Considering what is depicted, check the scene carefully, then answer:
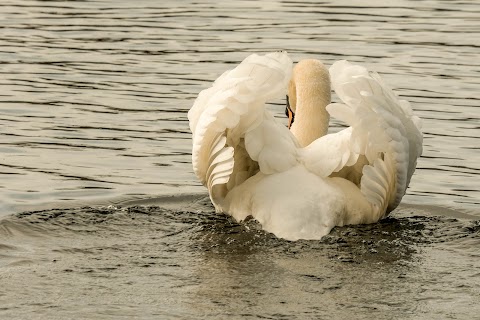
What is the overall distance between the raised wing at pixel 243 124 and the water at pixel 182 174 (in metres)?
0.51

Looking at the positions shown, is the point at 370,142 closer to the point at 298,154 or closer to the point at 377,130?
the point at 377,130

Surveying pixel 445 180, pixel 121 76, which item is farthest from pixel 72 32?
pixel 445 180

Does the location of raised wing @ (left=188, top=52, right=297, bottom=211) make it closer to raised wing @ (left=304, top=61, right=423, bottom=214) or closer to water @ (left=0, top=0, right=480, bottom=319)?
raised wing @ (left=304, top=61, right=423, bottom=214)

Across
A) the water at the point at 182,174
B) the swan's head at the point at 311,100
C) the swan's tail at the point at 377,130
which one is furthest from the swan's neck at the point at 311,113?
the swan's tail at the point at 377,130

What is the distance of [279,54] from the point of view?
34.3 ft

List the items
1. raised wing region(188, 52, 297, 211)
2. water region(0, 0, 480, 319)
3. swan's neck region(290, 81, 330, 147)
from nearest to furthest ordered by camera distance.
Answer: water region(0, 0, 480, 319) < raised wing region(188, 52, 297, 211) < swan's neck region(290, 81, 330, 147)

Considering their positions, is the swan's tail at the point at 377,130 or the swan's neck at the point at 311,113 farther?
the swan's neck at the point at 311,113

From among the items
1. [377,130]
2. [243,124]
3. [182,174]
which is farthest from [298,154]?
[182,174]

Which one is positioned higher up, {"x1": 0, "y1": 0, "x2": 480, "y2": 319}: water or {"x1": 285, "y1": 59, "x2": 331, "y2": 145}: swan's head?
{"x1": 285, "y1": 59, "x2": 331, "y2": 145}: swan's head

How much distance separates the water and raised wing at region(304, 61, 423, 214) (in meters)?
0.41

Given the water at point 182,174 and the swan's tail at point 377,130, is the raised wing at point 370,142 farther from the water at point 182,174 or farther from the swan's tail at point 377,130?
the water at point 182,174

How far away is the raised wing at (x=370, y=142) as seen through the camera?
32.2 feet

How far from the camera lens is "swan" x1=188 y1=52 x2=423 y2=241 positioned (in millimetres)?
9773

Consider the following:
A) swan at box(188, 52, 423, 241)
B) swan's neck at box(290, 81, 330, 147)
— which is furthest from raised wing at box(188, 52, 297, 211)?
swan's neck at box(290, 81, 330, 147)
